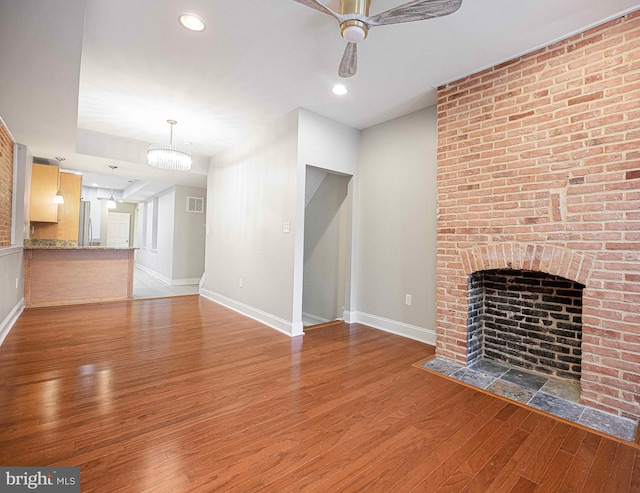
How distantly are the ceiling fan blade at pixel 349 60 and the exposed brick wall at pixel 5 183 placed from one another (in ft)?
13.6

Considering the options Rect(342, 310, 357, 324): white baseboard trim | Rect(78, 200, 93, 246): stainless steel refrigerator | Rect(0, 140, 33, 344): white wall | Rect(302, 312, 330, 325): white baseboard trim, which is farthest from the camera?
Rect(78, 200, 93, 246): stainless steel refrigerator

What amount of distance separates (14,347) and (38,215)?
131 inches

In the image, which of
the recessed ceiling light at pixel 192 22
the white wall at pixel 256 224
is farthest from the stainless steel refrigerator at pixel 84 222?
the recessed ceiling light at pixel 192 22

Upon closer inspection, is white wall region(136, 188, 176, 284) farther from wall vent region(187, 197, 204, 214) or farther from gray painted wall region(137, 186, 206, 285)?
wall vent region(187, 197, 204, 214)

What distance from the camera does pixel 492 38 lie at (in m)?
2.31

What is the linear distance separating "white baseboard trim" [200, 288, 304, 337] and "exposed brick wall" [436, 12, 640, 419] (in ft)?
5.36

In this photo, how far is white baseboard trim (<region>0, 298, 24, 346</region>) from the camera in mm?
3155

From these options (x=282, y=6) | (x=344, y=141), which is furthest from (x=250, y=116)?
(x=282, y=6)

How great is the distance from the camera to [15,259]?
3.79 meters

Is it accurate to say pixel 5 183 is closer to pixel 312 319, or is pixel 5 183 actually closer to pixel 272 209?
pixel 272 209

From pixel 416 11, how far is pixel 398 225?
7.62 ft

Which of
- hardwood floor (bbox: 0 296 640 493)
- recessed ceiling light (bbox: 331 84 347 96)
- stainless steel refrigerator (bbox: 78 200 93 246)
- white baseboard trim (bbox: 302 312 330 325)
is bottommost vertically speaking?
white baseboard trim (bbox: 302 312 330 325)

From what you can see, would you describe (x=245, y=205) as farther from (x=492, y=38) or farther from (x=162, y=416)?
(x=492, y=38)

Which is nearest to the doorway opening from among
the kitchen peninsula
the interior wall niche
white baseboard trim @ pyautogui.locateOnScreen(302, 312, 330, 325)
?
white baseboard trim @ pyautogui.locateOnScreen(302, 312, 330, 325)
